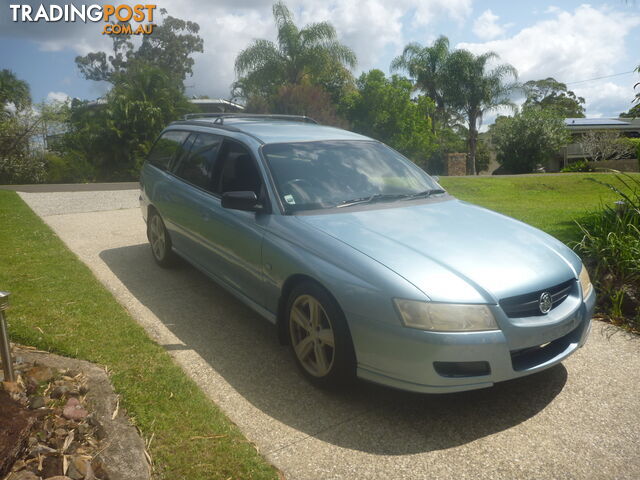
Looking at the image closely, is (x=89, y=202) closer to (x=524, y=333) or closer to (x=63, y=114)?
(x=524, y=333)

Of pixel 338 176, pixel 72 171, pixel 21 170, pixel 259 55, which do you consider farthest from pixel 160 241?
pixel 259 55

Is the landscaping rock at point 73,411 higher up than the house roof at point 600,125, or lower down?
lower down

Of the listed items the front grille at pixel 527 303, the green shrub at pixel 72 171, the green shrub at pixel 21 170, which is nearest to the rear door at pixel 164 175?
the front grille at pixel 527 303

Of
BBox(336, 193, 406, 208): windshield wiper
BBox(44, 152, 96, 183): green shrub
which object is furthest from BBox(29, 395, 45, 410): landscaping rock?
BBox(44, 152, 96, 183): green shrub

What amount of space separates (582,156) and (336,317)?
41.2 m

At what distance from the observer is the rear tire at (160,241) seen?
6180 mm

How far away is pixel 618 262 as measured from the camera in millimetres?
5453

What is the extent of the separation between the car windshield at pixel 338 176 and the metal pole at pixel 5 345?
6.24ft

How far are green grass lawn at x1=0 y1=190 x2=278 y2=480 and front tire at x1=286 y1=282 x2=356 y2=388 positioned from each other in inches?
26.5

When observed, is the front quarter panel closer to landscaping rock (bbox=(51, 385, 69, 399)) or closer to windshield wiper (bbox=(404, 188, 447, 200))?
windshield wiper (bbox=(404, 188, 447, 200))

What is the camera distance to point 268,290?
4.06 metres

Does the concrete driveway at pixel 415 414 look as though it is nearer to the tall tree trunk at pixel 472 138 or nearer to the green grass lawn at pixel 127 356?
the green grass lawn at pixel 127 356

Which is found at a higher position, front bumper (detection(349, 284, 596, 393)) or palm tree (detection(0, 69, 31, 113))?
palm tree (detection(0, 69, 31, 113))

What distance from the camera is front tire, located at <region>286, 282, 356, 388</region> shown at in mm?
3336
